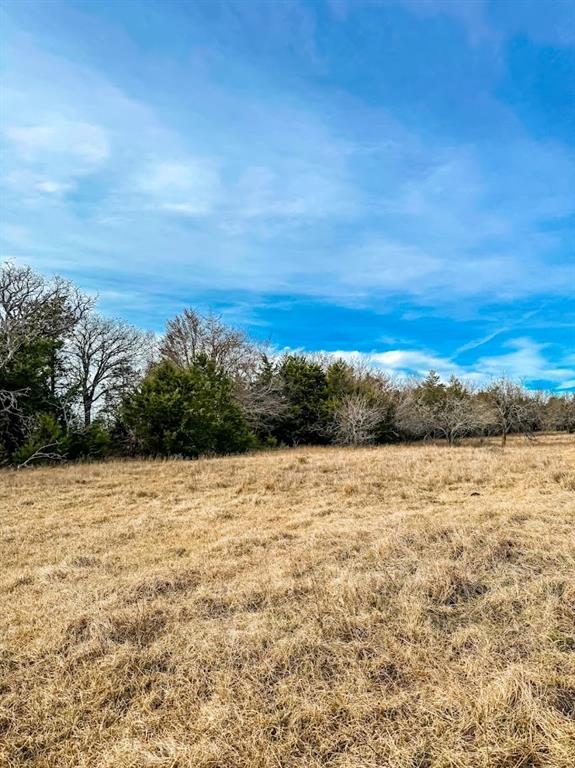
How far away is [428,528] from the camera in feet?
17.8

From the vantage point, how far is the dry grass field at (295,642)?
223 cm

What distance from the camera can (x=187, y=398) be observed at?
18.4 m

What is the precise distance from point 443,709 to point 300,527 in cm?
402

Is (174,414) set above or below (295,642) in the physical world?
above

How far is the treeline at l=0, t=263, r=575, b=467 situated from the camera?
1549cm

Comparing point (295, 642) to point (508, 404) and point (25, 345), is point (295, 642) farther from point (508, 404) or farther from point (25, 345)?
point (508, 404)

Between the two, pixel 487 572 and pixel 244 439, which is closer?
pixel 487 572

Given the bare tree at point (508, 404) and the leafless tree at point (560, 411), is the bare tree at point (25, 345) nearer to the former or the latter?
the bare tree at point (508, 404)

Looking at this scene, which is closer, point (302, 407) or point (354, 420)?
point (354, 420)

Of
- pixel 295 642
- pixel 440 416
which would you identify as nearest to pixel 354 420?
pixel 440 416

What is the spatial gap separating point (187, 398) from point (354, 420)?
1145cm

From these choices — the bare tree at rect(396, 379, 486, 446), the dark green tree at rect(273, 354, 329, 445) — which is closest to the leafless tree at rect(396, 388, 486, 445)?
the bare tree at rect(396, 379, 486, 446)

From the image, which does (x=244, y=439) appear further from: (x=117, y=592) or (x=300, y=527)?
(x=117, y=592)

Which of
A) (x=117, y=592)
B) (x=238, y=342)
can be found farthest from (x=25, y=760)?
(x=238, y=342)
